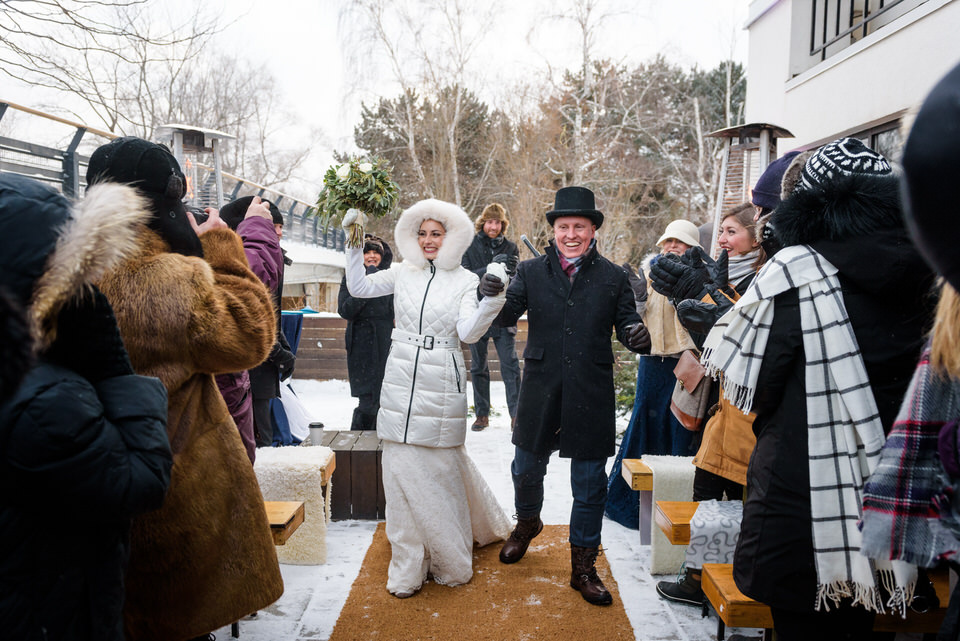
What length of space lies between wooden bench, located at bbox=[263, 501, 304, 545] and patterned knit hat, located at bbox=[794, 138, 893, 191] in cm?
261

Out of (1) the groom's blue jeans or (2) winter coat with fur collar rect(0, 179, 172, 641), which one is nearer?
(2) winter coat with fur collar rect(0, 179, 172, 641)

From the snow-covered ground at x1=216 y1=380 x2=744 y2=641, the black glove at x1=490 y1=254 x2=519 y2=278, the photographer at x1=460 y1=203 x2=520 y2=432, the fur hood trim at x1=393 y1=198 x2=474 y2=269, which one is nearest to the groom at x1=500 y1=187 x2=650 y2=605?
the black glove at x1=490 y1=254 x2=519 y2=278

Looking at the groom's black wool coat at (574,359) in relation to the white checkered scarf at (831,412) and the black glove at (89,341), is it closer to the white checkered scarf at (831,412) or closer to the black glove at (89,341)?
the white checkered scarf at (831,412)

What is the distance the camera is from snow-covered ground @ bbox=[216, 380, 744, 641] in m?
3.19

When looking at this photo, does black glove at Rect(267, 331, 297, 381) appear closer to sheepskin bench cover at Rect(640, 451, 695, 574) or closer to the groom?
the groom

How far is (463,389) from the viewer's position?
147 inches

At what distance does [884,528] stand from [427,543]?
2.68 metres

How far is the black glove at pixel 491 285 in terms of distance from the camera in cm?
348

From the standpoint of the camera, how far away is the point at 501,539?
4230 mm

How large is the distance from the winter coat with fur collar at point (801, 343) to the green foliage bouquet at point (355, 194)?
257 centimetres

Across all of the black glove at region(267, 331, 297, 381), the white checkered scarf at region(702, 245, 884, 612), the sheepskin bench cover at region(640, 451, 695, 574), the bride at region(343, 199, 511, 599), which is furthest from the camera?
the black glove at region(267, 331, 297, 381)

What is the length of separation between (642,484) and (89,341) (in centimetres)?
314

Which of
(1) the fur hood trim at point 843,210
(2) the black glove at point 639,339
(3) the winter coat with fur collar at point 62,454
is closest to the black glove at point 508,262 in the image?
(2) the black glove at point 639,339

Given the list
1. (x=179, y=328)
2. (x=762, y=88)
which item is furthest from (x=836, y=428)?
(x=762, y=88)
